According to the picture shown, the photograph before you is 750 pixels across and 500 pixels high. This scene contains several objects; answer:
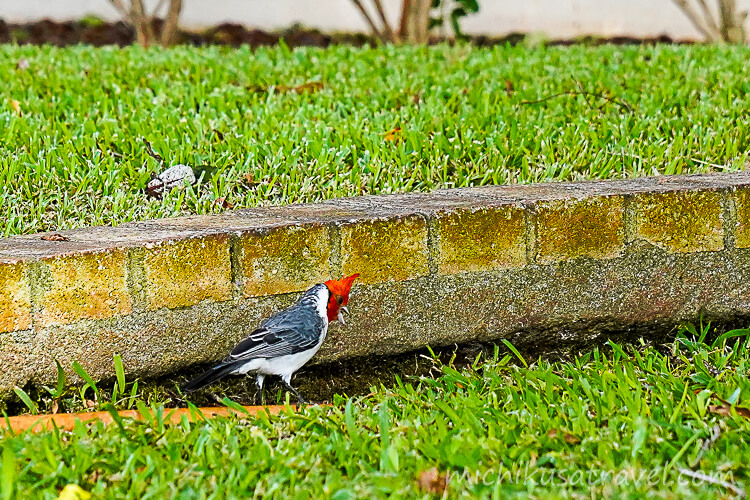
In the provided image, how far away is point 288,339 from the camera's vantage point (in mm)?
2746

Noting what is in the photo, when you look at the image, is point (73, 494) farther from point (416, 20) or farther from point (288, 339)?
point (416, 20)

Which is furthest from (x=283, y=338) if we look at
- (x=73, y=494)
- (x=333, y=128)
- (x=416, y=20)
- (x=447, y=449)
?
(x=416, y=20)

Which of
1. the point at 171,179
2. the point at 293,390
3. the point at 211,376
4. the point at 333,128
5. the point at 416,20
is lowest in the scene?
the point at 293,390

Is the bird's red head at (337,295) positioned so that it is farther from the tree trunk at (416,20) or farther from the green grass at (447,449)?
the tree trunk at (416,20)

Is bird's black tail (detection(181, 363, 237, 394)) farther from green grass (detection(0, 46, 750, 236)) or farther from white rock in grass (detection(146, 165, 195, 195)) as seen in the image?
white rock in grass (detection(146, 165, 195, 195))

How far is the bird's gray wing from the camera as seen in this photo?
275cm

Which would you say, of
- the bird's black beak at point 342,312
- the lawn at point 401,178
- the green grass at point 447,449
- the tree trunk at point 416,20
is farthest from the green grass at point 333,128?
the tree trunk at point 416,20

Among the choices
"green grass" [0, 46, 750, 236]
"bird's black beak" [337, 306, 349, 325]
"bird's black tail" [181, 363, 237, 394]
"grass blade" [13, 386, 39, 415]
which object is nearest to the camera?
"grass blade" [13, 386, 39, 415]

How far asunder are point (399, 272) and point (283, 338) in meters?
0.46

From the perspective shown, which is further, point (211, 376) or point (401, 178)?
point (401, 178)

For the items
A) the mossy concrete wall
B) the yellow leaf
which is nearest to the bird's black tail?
the mossy concrete wall

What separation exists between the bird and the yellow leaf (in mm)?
657

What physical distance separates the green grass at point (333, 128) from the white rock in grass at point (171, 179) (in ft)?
0.15

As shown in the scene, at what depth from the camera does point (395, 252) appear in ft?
9.83
